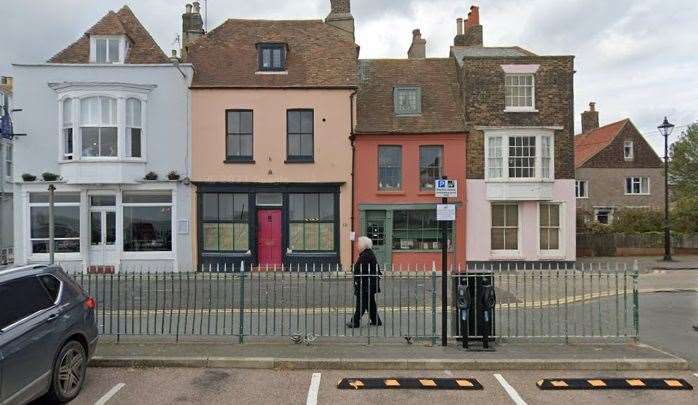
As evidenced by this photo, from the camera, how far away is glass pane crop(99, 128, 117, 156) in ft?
67.6

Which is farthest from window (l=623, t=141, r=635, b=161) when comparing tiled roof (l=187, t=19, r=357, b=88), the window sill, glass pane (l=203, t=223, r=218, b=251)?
glass pane (l=203, t=223, r=218, b=251)

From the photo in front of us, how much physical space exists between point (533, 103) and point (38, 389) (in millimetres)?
20869

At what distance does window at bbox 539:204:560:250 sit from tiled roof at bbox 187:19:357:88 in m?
9.43

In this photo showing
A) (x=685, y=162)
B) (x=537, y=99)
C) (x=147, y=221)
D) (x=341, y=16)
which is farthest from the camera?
(x=685, y=162)

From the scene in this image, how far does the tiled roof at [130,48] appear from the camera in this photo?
2136cm

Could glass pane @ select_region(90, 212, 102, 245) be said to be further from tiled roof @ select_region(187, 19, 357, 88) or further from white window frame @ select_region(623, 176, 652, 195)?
white window frame @ select_region(623, 176, 652, 195)

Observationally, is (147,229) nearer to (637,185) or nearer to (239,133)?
(239,133)

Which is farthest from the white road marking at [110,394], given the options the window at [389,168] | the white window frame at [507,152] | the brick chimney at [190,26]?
the brick chimney at [190,26]

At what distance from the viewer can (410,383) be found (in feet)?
24.0

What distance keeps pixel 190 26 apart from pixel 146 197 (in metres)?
9.19

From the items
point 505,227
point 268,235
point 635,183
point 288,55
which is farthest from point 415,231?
point 635,183

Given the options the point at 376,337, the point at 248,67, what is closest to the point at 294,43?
the point at 248,67

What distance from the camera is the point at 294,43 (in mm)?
23250

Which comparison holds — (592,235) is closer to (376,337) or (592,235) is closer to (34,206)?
(376,337)
